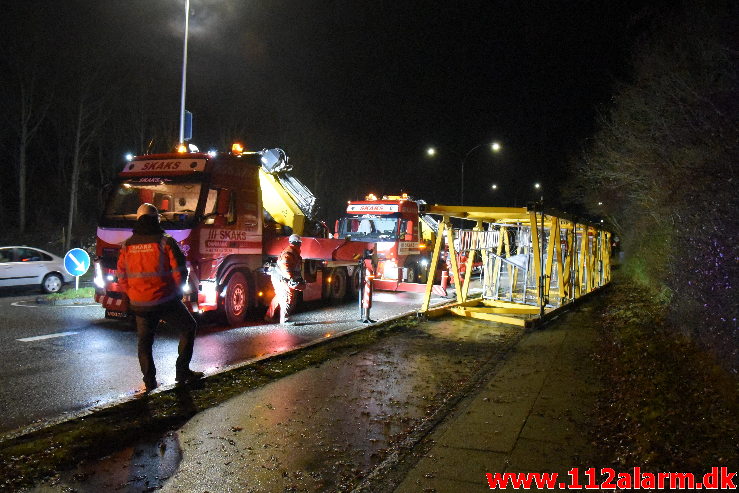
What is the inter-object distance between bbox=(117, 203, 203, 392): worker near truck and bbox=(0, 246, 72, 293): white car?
11.0 metres

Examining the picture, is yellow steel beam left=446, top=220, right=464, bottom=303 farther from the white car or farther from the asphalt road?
the white car

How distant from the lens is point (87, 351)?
27.6 feet

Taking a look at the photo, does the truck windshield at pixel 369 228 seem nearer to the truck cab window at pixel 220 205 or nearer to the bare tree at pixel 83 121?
the truck cab window at pixel 220 205

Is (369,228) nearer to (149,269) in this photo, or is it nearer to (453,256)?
(453,256)

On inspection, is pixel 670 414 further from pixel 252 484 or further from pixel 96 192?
pixel 96 192

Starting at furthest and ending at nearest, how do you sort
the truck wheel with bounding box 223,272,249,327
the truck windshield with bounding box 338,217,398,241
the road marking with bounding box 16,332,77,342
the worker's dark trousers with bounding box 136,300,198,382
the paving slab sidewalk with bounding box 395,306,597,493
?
the truck windshield with bounding box 338,217,398,241 → the truck wheel with bounding box 223,272,249,327 → the road marking with bounding box 16,332,77,342 → the worker's dark trousers with bounding box 136,300,198,382 → the paving slab sidewalk with bounding box 395,306,597,493

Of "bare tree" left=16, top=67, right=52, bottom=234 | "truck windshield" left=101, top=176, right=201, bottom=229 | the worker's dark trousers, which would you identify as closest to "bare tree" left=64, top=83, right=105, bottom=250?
"bare tree" left=16, top=67, right=52, bottom=234

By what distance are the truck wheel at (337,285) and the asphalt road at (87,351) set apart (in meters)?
1.15

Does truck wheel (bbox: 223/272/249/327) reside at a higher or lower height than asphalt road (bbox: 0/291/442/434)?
higher

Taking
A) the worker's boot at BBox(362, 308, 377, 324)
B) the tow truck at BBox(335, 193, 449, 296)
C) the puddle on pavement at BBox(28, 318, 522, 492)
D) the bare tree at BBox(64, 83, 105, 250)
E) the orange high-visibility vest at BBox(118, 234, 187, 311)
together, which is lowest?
the puddle on pavement at BBox(28, 318, 522, 492)

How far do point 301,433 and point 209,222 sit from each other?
19.4 feet

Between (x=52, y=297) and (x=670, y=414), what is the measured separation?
1313cm

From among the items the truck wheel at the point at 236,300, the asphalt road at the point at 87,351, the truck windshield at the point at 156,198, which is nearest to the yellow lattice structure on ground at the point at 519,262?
the asphalt road at the point at 87,351

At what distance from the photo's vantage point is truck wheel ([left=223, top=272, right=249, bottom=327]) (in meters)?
10.9
